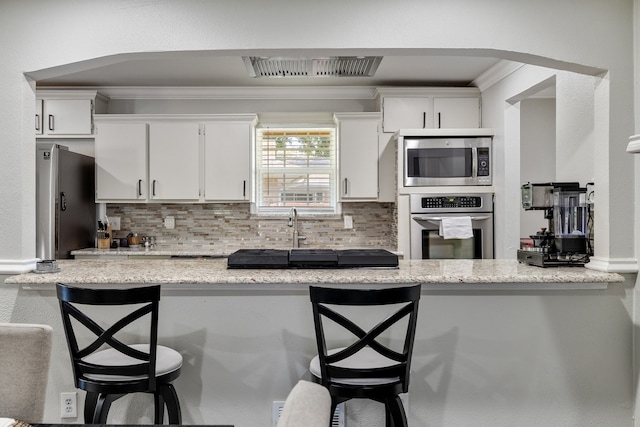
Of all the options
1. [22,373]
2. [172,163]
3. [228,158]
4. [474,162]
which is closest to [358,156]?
[474,162]

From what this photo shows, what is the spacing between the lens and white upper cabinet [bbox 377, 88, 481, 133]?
4.40 metres

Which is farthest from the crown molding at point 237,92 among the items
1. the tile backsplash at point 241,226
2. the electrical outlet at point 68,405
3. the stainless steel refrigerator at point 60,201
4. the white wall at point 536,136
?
the electrical outlet at point 68,405

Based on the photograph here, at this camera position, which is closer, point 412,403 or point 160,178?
point 412,403

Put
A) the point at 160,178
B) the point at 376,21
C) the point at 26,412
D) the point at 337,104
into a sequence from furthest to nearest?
the point at 337,104, the point at 160,178, the point at 376,21, the point at 26,412

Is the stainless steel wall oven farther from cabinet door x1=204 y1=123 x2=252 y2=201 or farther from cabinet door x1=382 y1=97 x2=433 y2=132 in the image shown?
cabinet door x1=204 y1=123 x2=252 y2=201

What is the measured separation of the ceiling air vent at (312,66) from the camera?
2.80 m

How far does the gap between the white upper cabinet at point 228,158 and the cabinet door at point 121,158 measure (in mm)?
587

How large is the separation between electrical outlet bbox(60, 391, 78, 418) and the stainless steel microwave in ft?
9.16

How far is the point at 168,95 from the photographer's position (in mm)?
4656

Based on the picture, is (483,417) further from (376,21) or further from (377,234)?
(377,234)

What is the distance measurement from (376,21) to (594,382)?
204 centimetres

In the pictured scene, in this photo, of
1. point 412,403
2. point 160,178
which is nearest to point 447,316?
point 412,403

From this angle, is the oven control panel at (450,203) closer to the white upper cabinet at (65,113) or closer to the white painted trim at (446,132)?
the white painted trim at (446,132)

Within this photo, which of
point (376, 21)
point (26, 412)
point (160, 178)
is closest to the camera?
point (26, 412)
